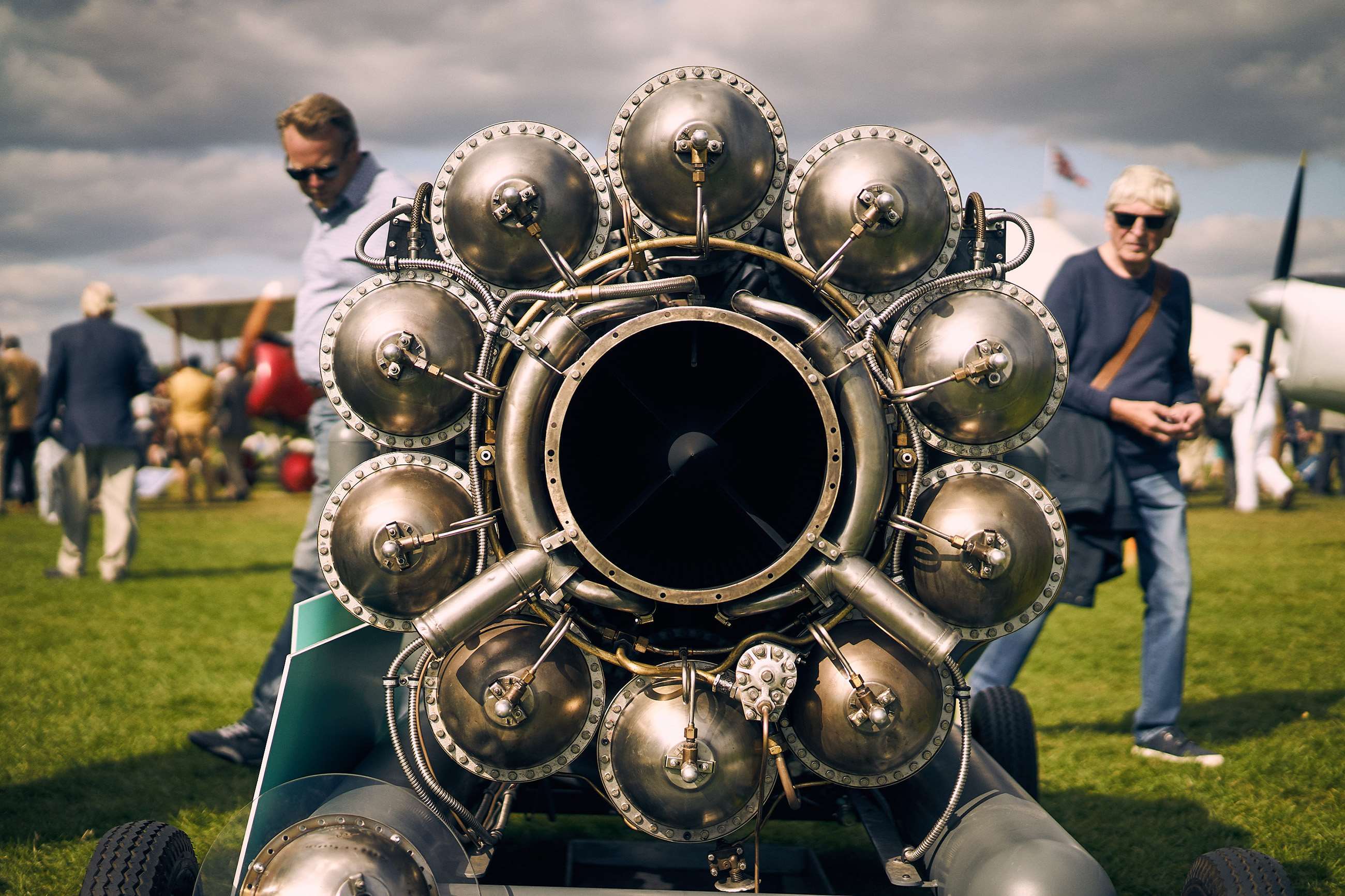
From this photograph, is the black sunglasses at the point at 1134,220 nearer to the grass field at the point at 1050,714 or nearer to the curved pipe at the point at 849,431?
the grass field at the point at 1050,714

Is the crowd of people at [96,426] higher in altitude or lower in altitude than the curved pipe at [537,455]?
lower

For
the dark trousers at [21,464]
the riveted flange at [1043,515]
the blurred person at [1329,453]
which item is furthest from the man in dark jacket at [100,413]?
the blurred person at [1329,453]

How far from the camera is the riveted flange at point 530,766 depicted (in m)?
2.43

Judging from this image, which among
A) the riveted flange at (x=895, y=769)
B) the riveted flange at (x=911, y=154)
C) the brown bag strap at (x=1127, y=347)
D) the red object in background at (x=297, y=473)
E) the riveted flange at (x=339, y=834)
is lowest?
the red object in background at (x=297, y=473)

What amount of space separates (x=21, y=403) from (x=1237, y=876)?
1474cm

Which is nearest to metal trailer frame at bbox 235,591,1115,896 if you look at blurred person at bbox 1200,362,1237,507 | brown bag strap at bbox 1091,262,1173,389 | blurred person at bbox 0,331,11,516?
brown bag strap at bbox 1091,262,1173,389

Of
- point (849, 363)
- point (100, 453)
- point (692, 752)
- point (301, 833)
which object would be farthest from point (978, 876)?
point (100, 453)

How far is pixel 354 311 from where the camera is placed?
252 cm

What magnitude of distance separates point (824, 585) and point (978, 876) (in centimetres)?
64

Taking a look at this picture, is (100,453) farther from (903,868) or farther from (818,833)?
(903,868)

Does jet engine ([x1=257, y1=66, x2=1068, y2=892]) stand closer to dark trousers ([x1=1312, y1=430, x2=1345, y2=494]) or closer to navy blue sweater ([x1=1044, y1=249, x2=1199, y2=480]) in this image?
navy blue sweater ([x1=1044, y1=249, x2=1199, y2=480])

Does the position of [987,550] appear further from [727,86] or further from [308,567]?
[308,567]

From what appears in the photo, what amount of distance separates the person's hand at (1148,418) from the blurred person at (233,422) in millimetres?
14180

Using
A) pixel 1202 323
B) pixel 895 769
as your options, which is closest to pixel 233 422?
pixel 895 769
